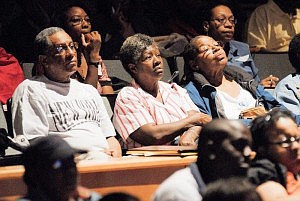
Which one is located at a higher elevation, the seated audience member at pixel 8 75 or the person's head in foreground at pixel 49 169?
the person's head in foreground at pixel 49 169

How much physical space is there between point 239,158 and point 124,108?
133 cm

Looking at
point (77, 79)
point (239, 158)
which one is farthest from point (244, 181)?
point (77, 79)

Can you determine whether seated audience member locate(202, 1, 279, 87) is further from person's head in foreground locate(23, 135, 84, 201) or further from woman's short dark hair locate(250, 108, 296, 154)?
person's head in foreground locate(23, 135, 84, 201)

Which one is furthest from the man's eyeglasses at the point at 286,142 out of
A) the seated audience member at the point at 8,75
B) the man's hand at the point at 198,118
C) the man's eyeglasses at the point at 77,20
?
the man's eyeglasses at the point at 77,20

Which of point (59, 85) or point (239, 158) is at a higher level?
point (239, 158)

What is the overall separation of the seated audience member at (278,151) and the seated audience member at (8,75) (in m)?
1.49

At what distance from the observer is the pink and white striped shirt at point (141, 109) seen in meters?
3.73

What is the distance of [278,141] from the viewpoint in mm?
2895

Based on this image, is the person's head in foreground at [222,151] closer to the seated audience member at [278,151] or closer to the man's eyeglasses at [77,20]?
the seated audience member at [278,151]

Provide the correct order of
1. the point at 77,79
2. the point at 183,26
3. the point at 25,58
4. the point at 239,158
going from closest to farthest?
the point at 239,158 < the point at 77,79 < the point at 25,58 < the point at 183,26

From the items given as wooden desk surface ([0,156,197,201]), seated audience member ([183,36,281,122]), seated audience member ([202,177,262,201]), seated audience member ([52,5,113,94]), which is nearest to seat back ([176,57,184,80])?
seated audience member ([183,36,281,122])

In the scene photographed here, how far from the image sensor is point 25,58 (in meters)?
4.51

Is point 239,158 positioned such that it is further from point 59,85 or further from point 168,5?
point 168,5

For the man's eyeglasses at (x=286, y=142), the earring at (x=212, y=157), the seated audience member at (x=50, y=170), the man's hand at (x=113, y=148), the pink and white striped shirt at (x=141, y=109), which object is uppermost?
the seated audience member at (x=50, y=170)
